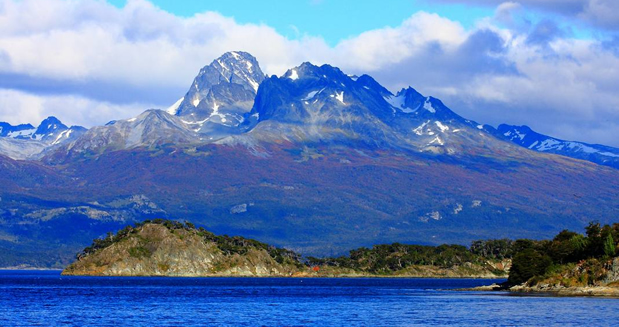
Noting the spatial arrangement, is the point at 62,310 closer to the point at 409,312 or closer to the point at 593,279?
the point at 409,312

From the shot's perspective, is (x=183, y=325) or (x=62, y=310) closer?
(x=183, y=325)

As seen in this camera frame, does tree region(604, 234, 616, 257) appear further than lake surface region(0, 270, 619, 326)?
Yes

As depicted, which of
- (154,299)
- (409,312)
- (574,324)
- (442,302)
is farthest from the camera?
(154,299)

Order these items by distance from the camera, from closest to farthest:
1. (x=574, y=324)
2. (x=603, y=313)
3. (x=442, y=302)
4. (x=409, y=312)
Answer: (x=574, y=324)
(x=603, y=313)
(x=409, y=312)
(x=442, y=302)

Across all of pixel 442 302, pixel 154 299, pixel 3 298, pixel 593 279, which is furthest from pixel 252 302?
pixel 593 279

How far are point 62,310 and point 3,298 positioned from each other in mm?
41524

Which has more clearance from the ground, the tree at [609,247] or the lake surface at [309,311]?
the tree at [609,247]

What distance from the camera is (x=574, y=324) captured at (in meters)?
130

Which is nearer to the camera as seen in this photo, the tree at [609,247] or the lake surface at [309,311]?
the lake surface at [309,311]

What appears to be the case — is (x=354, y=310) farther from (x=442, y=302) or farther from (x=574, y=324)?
(x=574, y=324)

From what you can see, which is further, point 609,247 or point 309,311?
point 609,247

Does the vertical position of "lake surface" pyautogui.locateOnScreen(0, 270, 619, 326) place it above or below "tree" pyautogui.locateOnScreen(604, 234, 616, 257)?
below

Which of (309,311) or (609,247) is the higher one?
(609,247)

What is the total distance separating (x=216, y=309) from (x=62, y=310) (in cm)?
2579
